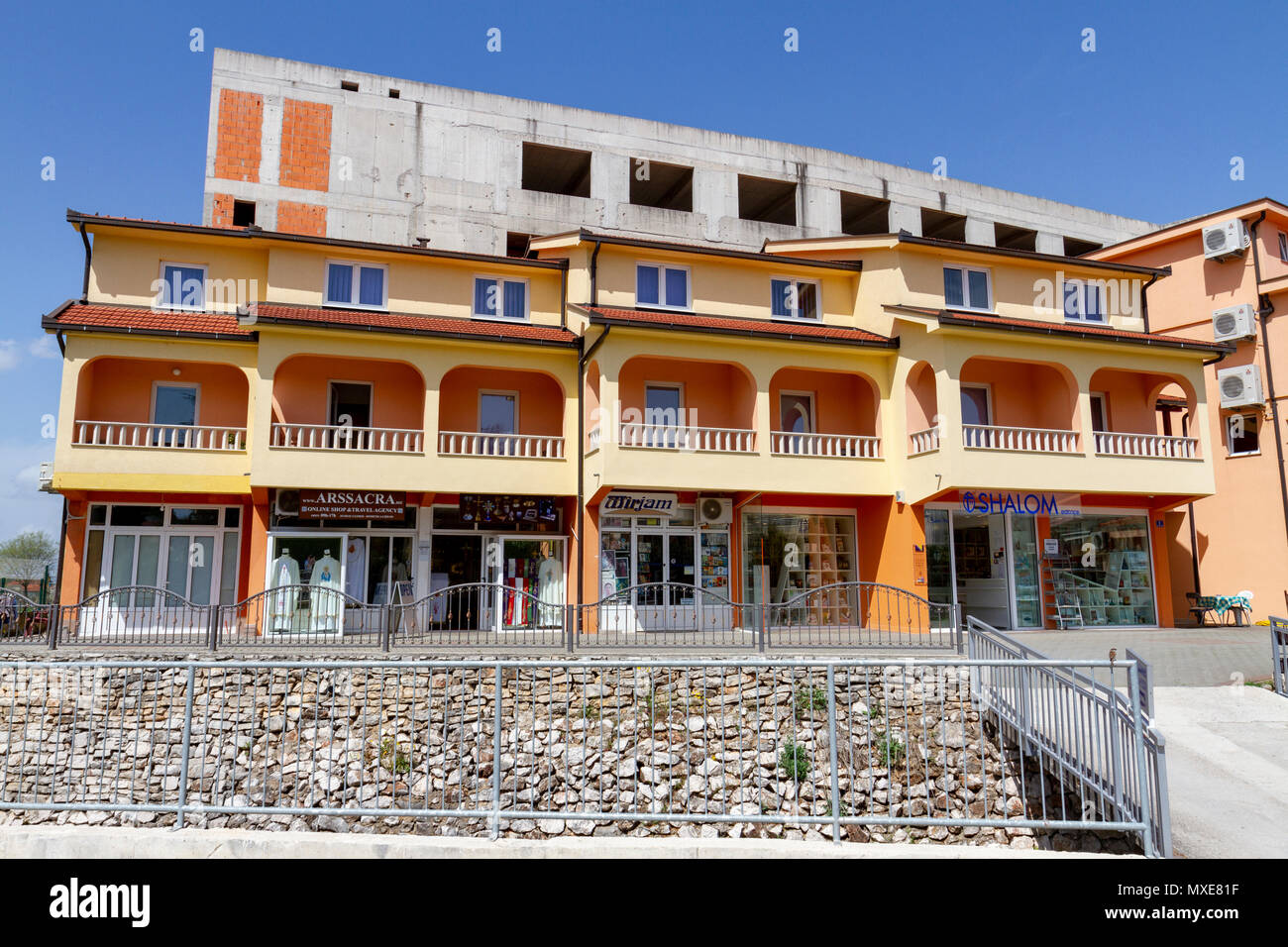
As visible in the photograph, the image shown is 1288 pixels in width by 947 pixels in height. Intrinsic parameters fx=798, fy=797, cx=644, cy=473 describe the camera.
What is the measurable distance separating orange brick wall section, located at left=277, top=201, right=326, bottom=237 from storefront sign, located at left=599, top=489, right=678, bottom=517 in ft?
54.9

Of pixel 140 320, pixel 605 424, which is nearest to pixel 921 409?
pixel 605 424

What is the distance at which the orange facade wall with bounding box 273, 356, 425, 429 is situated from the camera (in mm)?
19922

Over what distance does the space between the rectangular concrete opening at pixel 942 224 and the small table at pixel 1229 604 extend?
21.1m

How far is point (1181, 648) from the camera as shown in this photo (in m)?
16.4

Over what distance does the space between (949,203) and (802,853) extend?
37828 millimetres

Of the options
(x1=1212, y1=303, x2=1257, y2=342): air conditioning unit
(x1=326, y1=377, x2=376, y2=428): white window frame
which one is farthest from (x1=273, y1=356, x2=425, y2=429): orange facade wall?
(x1=1212, y1=303, x2=1257, y2=342): air conditioning unit

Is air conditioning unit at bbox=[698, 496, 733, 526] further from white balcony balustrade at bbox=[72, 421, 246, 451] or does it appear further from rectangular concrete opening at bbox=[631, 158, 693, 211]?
rectangular concrete opening at bbox=[631, 158, 693, 211]

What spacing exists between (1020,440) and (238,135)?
27.8m

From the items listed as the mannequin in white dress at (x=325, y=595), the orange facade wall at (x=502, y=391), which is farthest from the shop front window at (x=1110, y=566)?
the mannequin in white dress at (x=325, y=595)

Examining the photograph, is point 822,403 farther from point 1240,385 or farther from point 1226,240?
point 1226,240

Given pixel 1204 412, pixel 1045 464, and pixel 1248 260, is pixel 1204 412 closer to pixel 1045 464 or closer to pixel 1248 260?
pixel 1045 464
